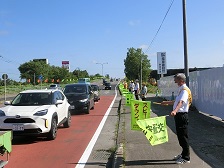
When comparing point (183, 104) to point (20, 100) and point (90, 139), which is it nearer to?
Answer: point (90, 139)

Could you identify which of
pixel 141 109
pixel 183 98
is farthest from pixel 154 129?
pixel 141 109

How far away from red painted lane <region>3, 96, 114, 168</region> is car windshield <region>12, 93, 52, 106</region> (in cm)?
114

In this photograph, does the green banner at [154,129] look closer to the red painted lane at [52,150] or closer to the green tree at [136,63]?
the red painted lane at [52,150]

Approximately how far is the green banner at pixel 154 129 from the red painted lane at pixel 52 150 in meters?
1.80

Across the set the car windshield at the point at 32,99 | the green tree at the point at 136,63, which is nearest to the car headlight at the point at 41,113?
the car windshield at the point at 32,99

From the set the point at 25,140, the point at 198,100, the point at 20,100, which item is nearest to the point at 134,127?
the point at 25,140

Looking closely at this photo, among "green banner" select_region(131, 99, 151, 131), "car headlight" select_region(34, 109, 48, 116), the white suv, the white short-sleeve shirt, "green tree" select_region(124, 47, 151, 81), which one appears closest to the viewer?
the white short-sleeve shirt

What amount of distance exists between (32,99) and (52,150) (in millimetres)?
2997

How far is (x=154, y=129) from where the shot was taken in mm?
6688

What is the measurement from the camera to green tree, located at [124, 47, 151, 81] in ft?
210

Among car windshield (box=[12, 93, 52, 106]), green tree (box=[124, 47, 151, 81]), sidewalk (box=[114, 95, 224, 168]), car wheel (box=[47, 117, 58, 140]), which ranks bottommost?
sidewalk (box=[114, 95, 224, 168])

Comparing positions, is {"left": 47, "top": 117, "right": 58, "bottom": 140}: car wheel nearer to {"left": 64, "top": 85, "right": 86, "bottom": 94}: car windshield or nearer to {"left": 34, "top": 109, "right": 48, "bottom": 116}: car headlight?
{"left": 34, "top": 109, "right": 48, "bottom": 116}: car headlight

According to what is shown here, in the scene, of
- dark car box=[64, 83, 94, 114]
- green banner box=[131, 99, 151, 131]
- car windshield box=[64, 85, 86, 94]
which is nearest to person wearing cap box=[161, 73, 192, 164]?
green banner box=[131, 99, 151, 131]

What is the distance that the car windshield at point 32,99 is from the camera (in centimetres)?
1116
